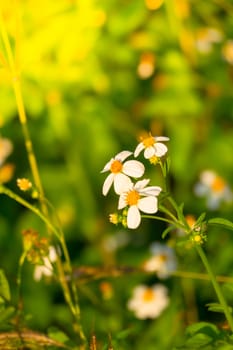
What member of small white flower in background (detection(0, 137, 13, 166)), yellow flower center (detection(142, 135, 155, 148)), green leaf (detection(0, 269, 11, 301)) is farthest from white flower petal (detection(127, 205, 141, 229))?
small white flower in background (detection(0, 137, 13, 166))

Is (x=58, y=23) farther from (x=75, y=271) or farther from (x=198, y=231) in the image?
(x=198, y=231)

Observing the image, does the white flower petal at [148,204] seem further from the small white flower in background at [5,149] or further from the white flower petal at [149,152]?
the small white flower in background at [5,149]

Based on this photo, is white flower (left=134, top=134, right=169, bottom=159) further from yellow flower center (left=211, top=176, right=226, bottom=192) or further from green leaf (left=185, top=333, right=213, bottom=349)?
yellow flower center (left=211, top=176, right=226, bottom=192)

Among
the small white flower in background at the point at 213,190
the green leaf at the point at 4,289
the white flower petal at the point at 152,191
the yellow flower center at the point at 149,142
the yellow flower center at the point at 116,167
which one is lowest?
the green leaf at the point at 4,289

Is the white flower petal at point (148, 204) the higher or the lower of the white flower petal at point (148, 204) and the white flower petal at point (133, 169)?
the lower

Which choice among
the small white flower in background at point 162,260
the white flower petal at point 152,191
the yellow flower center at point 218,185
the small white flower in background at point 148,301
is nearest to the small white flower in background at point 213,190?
the yellow flower center at point 218,185

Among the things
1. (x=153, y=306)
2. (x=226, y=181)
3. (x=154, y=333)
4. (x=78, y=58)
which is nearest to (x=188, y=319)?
(x=154, y=333)

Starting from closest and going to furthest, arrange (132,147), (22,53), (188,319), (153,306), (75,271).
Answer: (75,271) → (188,319) → (153,306) → (22,53) → (132,147)
